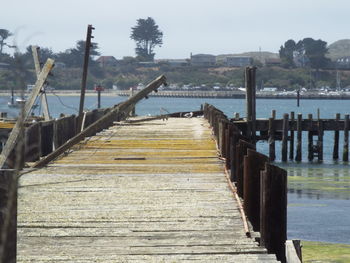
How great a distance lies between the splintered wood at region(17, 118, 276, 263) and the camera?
8180mm

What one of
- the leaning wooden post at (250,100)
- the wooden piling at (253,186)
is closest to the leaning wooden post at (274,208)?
the wooden piling at (253,186)

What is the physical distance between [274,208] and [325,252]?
11777mm

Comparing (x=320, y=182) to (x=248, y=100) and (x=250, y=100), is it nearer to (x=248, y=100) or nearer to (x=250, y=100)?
(x=250, y=100)

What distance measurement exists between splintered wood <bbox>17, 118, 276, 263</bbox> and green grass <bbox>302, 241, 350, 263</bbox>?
351 cm

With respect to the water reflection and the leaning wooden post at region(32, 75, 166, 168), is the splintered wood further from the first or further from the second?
the water reflection

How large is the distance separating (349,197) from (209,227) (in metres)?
21.2

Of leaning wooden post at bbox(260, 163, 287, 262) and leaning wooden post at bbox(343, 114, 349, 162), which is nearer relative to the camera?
leaning wooden post at bbox(260, 163, 287, 262)

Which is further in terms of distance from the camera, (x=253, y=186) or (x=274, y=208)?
(x=253, y=186)

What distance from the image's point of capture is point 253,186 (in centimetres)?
969

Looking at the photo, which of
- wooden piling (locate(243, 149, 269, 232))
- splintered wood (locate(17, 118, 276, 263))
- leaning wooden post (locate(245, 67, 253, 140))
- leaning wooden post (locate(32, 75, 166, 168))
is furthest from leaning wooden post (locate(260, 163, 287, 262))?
leaning wooden post (locate(245, 67, 253, 140))

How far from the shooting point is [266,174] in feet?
27.1

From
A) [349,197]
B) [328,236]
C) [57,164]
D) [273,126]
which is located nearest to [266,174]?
[57,164]

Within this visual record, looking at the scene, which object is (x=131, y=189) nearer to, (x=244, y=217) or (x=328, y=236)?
(x=244, y=217)

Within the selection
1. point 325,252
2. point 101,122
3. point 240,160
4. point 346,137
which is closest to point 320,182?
point 346,137
